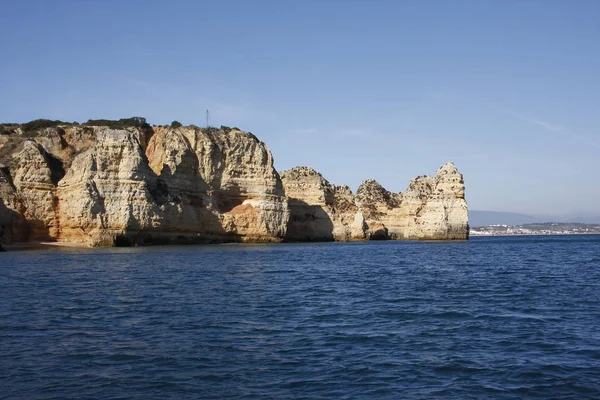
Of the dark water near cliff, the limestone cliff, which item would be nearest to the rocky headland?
the limestone cliff

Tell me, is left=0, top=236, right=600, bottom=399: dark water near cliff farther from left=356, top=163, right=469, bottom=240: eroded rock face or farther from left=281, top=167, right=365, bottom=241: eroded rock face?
left=281, top=167, right=365, bottom=241: eroded rock face

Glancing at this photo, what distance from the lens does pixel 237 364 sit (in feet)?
39.3

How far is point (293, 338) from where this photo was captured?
565 inches

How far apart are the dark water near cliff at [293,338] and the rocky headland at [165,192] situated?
24.9 metres

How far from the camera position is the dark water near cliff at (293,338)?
34.9 feet

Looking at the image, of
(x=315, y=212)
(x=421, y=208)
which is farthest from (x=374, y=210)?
(x=315, y=212)

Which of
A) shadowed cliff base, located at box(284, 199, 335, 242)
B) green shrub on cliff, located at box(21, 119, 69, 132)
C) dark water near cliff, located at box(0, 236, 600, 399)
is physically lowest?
dark water near cliff, located at box(0, 236, 600, 399)

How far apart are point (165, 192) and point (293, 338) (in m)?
43.6

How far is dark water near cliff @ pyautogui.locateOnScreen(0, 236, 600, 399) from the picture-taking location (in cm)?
1064

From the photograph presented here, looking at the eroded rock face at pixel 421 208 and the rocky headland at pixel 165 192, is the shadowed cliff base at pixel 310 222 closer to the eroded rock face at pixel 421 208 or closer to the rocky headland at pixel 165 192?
the rocky headland at pixel 165 192

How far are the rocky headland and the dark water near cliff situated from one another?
982 inches

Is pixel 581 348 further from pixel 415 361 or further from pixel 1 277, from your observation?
pixel 1 277

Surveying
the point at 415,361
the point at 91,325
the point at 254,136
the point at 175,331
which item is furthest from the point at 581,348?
the point at 254,136

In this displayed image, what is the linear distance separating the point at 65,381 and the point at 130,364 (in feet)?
4.52
